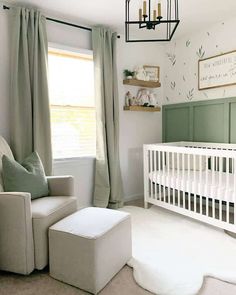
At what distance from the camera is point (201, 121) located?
348 cm

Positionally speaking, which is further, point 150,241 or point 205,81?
point 205,81

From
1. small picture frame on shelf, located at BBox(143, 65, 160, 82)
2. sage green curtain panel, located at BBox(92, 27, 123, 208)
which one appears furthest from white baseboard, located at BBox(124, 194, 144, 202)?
small picture frame on shelf, located at BBox(143, 65, 160, 82)

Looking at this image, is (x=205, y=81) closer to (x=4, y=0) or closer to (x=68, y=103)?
(x=68, y=103)

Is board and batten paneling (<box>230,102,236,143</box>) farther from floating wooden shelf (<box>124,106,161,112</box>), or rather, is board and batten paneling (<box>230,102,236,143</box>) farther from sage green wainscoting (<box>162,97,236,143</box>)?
floating wooden shelf (<box>124,106,161,112</box>)

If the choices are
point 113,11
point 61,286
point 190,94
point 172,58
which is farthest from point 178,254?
point 172,58

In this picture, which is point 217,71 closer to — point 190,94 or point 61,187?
point 190,94

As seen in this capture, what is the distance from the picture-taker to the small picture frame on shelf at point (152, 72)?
12.2ft

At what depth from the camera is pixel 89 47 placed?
324 cm

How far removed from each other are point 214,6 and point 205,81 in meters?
0.90

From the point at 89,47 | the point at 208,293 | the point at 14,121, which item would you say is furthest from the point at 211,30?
the point at 208,293

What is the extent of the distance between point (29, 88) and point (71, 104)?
61 cm

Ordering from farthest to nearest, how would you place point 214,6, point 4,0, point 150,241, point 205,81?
point 205,81, point 214,6, point 4,0, point 150,241

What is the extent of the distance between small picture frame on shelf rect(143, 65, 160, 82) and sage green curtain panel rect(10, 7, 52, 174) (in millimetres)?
1497

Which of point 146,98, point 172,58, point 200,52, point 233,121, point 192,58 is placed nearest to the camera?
point 233,121
